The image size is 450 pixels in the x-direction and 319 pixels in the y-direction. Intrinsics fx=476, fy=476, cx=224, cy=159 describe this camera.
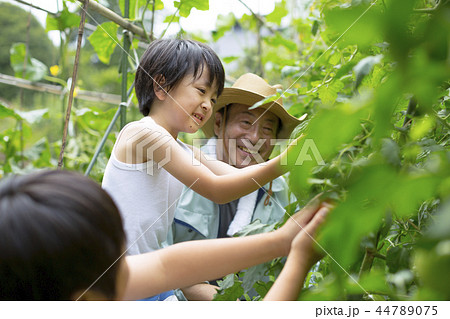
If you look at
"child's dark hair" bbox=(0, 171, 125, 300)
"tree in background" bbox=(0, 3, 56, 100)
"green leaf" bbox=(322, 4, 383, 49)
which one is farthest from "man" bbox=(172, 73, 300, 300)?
"tree in background" bbox=(0, 3, 56, 100)

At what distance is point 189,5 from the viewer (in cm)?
156

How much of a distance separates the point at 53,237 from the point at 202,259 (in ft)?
0.64

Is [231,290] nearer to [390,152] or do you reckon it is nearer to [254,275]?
[254,275]

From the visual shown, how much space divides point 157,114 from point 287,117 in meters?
0.51

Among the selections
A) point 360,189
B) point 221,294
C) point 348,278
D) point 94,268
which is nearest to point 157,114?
point 221,294

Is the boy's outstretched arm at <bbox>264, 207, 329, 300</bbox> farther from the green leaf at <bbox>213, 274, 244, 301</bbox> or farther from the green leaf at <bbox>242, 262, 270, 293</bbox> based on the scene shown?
the green leaf at <bbox>213, 274, 244, 301</bbox>

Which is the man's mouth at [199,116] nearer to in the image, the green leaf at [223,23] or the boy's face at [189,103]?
the boy's face at [189,103]

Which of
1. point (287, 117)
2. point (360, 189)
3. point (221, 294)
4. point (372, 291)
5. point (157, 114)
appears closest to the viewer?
point (360, 189)

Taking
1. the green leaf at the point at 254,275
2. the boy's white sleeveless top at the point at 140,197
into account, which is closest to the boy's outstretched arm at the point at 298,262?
the green leaf at the point at 254,275

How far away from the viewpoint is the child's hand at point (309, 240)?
52 cm

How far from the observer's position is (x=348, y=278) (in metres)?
0.55

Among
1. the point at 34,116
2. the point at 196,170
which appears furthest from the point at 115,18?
the point at 34,116

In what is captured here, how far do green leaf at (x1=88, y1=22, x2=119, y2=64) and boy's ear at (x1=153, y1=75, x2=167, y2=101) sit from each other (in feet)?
1.48

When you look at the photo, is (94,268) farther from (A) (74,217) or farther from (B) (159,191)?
(B) (159,191)
